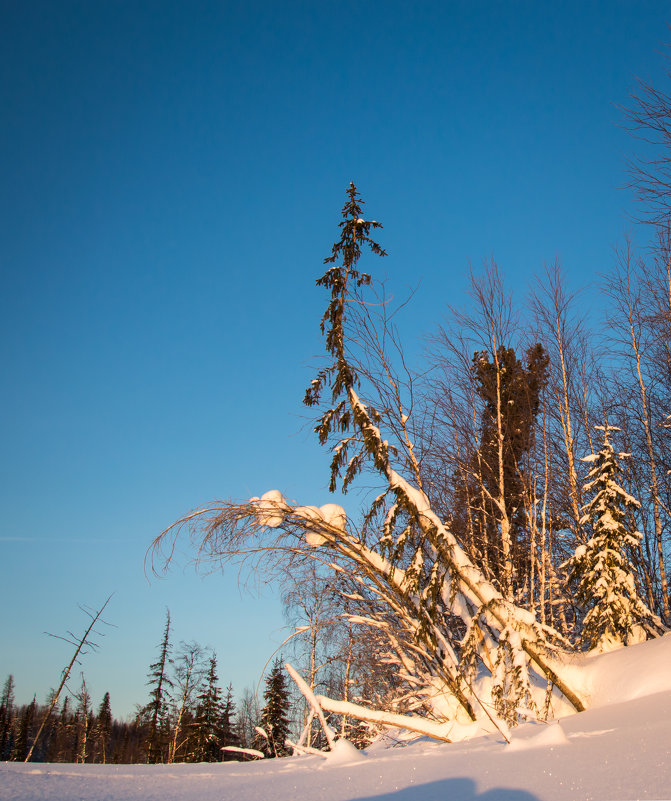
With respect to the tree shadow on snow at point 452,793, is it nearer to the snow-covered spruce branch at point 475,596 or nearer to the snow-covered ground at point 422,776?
the snow-covered ground at point 422,776

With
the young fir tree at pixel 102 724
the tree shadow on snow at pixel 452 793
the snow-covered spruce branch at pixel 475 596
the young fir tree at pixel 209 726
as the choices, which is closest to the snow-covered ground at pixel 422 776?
the tree shadow on snow at pixel 452 793

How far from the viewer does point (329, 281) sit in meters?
7.74

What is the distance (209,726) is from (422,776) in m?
31.0

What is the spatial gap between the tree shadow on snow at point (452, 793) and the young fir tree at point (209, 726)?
96.4 feet

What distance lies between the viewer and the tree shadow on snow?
1813mm

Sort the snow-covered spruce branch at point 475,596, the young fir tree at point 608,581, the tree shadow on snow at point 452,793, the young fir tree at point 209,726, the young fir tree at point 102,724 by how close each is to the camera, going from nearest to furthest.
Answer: the tree shadow on snow at point 452,793
the snow-covered spruce branch at point 475,596
the young fir tree at point 608,581
the young fir tree at point 209,726
the young fir tree at point 102,724

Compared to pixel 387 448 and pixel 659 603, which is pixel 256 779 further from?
pixel 659 603

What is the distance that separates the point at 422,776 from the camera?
88.2 inches

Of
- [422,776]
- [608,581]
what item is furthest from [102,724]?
[422,776]

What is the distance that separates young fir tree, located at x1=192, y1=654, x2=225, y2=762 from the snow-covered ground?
93.7ft

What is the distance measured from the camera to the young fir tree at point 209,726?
27328 millimetres

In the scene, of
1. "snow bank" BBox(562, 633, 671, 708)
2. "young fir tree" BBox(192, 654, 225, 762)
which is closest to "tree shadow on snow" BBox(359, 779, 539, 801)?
"snow bank" BBox(562, 633, 671, 708)

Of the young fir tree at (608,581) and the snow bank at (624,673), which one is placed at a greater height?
the young fir tree at (608,581)

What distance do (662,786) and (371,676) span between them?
9838mm
